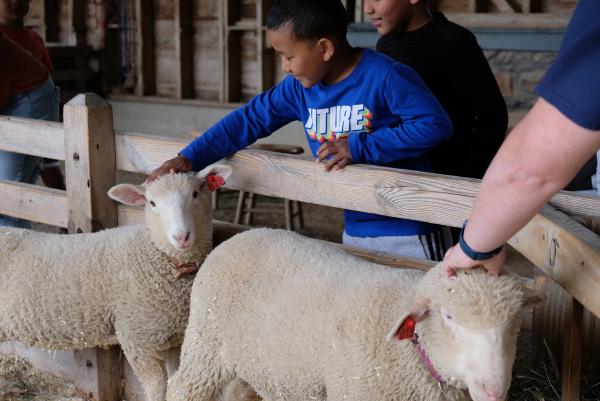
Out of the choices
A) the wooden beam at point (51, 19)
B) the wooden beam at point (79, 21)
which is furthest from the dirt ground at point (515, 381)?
the wooden beam at point (51, 19)

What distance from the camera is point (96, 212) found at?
3.33m

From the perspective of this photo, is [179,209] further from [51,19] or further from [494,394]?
[51,19]

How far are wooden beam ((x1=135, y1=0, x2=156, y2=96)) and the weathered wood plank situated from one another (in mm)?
7451

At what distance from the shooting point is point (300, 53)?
264cm

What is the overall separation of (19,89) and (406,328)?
3.52 metres

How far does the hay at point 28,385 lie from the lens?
11.5ft

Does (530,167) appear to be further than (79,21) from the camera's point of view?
No

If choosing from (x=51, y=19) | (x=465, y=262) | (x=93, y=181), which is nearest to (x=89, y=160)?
(x=93, y=181)

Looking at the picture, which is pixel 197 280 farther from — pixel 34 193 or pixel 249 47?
pixel 249 47

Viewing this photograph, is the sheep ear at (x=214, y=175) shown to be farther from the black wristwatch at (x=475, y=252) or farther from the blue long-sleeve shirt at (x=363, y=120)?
the black wristwatch at (x=475, y=252)

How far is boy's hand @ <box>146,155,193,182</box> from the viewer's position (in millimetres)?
2898

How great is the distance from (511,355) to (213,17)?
9.23 meters

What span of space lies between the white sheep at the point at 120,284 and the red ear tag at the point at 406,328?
1139 mm

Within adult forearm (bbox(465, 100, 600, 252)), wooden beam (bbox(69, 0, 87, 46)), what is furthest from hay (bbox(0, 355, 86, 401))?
wooden beam (bbox(69, 0, 87, 46))
